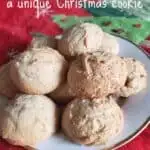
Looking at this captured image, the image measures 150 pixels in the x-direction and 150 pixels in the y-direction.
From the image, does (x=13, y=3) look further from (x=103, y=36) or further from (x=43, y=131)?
(x=43, y=131)

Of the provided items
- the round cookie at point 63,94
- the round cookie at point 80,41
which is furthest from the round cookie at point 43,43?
the round cookie at point 63,94

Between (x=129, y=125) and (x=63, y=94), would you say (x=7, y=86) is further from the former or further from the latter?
(x=129, y=125)

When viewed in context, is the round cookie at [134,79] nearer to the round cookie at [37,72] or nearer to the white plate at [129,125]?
the white plate at [129,125]

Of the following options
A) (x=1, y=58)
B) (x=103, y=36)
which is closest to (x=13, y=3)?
(x=1, y=58)

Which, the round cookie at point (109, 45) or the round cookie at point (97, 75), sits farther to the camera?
the round cookie at point (109, 45)

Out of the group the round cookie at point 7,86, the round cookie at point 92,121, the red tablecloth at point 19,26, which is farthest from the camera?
the red tablecloth at point 19,26

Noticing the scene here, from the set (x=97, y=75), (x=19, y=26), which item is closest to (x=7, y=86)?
(x=97, y=75)

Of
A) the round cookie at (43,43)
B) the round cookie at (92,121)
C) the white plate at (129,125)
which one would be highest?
the round cookie at (43,43)
